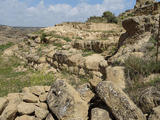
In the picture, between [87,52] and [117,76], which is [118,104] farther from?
[87,52]

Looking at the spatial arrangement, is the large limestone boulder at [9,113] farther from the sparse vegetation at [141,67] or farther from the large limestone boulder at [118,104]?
the sparse vegetation at [141,67]

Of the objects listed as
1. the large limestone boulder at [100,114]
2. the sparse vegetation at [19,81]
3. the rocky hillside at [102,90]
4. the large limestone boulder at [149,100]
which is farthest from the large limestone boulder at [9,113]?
the sparse vegetation at [19,81]

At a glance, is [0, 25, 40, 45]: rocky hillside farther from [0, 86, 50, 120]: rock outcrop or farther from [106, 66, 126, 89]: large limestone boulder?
[106, 66, 126, 89]: large limestone boulder

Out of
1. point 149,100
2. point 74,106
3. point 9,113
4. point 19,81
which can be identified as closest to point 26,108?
point 9,113

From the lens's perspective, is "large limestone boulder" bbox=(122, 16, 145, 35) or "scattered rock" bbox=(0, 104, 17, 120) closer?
"scattered rock" bbox=(0, 104, 17, 120)

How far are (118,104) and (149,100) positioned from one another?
53cm

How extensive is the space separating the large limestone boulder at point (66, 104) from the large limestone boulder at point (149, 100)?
1005mm

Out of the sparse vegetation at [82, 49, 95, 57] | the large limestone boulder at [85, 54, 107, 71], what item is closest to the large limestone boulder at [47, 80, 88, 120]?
the large limestone boulder at [85, 54, 107, 71]

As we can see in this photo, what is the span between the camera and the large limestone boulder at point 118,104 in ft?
7.98

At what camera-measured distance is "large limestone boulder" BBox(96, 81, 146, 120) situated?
95.7 inches

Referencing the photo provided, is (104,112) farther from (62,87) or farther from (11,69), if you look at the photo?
(11,69)

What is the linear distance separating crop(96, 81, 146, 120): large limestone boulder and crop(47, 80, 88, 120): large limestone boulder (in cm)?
55

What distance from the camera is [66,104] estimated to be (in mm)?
3035

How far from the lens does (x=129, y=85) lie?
355 cm
